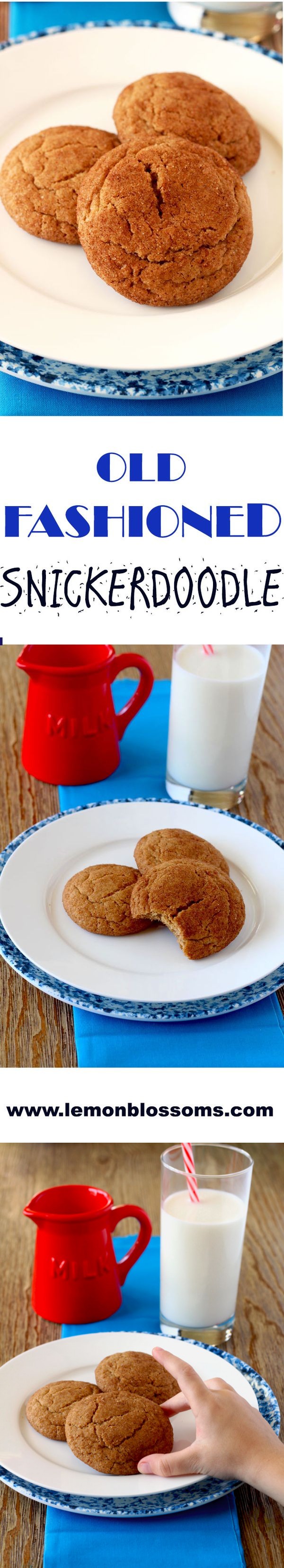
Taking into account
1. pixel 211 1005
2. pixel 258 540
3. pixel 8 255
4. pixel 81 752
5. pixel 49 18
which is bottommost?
pixel 211 1005

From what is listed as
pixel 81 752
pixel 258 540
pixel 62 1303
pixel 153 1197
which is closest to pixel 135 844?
pixel 81 752

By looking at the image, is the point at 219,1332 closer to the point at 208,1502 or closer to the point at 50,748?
the point at 208,1502

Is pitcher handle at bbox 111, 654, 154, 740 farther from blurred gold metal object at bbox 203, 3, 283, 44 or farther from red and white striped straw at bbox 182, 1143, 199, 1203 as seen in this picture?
blurred gold metal object at bbox 203, 3, 283, 44

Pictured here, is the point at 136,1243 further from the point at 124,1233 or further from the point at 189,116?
the point at 189,116

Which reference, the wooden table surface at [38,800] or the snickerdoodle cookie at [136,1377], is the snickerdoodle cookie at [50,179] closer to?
the wooden table surface at [38,800]

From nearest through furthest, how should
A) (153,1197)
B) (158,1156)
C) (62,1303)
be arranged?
Answer: (62,1303)
(153,1197)
(158,1156)

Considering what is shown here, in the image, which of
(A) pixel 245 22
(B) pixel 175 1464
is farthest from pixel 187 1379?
(A) pixel 245 22
